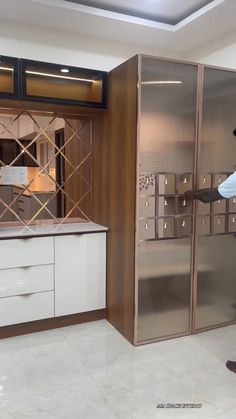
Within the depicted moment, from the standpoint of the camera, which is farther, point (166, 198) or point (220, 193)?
point (166, 198)

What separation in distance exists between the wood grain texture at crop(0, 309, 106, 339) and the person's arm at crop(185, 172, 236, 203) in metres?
1.34

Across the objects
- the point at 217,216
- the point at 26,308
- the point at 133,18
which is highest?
the point at 133,18

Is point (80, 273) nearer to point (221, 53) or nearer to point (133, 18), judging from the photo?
point (133, 18)

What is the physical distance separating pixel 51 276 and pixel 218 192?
4.88ft

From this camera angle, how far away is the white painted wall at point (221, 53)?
316 cm

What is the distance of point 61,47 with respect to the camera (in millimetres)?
3143

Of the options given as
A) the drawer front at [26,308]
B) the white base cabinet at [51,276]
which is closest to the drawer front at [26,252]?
the white base cabinet at [51,276]

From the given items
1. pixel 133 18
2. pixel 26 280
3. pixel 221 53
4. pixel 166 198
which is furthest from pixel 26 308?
pixel 221 53

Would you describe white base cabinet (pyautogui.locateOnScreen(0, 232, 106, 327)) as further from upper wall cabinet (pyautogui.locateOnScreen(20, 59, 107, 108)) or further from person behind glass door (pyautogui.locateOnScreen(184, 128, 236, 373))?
upper wall cabinet (pyautogui.locateOnScreen(20, 59, 107, 108))

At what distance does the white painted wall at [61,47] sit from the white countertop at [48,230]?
57.8 inches

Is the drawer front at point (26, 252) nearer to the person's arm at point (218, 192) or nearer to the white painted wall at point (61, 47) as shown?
the person's arm at point (218, 192)

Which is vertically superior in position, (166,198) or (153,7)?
(153,7)

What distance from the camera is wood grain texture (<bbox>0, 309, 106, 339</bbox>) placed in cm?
279

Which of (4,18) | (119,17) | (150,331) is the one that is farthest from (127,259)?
(4,18)
